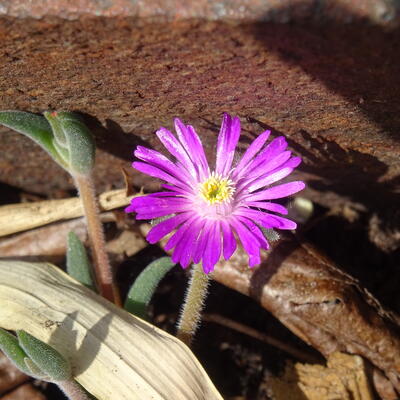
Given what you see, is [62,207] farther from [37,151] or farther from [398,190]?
[398,190]

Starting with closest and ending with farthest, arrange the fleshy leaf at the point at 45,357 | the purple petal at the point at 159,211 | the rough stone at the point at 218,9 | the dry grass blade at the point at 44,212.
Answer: the rough stone at the point at 218,9, the fleshy leaf at the point at 45,357, the purple petal at the point at 159,211, the dry grass blade at the point at 44,212

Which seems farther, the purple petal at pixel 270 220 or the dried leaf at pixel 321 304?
the dried leaf at pixel 321 304

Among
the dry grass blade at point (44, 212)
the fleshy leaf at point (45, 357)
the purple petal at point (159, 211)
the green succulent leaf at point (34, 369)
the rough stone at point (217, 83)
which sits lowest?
the green succulent leaf at point (34, 369)

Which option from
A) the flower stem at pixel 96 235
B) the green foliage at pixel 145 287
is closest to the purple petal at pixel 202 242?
the green foliage at pixel 145 287

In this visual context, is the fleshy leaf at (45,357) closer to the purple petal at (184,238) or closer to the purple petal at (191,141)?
the purple petal at (184,238)

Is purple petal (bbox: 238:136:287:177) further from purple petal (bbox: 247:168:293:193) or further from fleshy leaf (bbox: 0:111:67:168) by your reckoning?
fleshy leaf (bbox: 0:111:67:168)

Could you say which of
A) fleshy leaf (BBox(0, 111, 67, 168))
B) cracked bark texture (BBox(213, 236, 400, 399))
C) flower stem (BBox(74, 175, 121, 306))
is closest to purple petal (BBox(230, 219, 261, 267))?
cracked bark texture (BBox(213, 236, 400, 399))

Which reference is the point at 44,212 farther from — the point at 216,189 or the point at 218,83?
the point at 218,83

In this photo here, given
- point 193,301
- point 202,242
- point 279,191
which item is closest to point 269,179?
point 279,191
